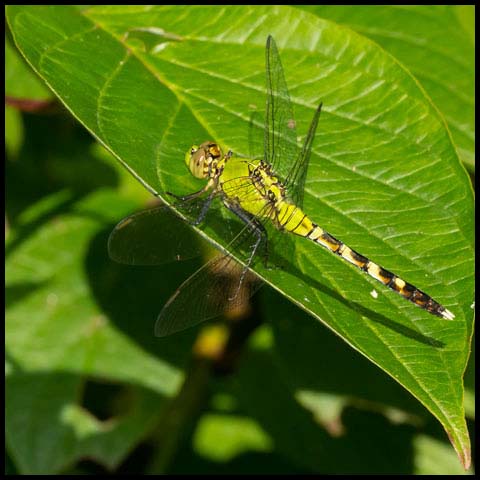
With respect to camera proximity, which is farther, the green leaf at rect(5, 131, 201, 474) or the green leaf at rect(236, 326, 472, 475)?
the green leaf at rect(236, 326, 472, 475)

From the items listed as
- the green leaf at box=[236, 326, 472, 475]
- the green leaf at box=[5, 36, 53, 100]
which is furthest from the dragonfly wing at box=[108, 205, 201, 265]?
the green leaf at box=[236, 326, 472, 475]

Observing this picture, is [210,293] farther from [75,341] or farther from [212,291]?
[75,341]

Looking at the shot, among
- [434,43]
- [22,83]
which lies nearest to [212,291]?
[22,83]

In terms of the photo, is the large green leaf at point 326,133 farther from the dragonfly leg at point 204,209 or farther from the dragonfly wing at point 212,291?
the dragonfly wing at point 212,291

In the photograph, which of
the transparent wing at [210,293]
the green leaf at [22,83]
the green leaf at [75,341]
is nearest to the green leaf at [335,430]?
the green leaf at [75,341]

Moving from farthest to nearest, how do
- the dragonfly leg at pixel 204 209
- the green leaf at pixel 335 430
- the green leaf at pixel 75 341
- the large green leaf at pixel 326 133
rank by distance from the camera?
1. the green leaf at pixel 335 430
2. the green leaf at pixel 75 341
3. the dragonfly leg at pixel 204 209
4. the large green leaf at pixel 326 133

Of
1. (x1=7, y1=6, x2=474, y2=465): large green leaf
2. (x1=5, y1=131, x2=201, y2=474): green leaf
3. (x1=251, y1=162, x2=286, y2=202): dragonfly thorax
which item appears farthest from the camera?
(x1=5, y1=131, x2=201, y2=474): green leaf

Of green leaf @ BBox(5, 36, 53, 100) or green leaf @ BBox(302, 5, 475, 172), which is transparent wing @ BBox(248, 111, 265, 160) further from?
green leaf @ BBox(5, 36, 53, 100)

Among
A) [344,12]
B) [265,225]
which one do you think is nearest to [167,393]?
[265,225]
